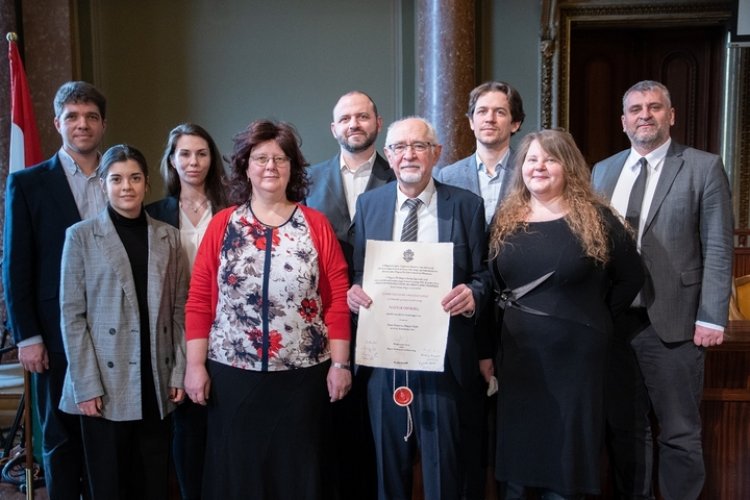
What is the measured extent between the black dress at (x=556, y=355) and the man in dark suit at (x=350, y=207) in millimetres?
540

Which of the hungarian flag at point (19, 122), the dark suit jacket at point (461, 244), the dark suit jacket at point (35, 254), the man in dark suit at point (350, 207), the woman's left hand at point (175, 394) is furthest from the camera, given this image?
the hungarian flag at point (19, 122)

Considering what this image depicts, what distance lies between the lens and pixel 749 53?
525 cm

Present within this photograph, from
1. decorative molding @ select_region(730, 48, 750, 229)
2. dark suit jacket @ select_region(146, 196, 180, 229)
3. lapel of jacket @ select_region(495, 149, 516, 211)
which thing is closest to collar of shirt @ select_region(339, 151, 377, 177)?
lapel of jacket @ select_region(495, 149, 516, 211)

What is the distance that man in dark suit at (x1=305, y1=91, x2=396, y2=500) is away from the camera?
2.42 meters

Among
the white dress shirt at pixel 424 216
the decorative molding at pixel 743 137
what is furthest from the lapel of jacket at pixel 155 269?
the decorative molding at pixel 743 137

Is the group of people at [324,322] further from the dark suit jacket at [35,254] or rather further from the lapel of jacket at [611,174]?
the lapel of jacket at [611,174]

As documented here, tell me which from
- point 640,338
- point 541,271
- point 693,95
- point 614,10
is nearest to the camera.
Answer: point 541,271

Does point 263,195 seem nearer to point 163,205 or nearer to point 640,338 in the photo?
point 163,205

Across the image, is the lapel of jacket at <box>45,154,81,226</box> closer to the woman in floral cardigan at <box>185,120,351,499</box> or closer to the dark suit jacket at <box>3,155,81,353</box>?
the dark suit jacket at <box>3,155,81,353</box>

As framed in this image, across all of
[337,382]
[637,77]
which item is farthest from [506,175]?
[637,77]

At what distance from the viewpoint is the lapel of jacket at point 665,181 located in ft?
7.86

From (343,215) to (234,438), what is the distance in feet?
3.07

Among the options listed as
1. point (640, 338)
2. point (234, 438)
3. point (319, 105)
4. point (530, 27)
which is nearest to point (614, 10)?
point (530, 27)

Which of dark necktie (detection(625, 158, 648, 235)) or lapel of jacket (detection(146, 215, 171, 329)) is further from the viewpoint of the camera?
dark necktie (detection(625, 158, 648, 235))
